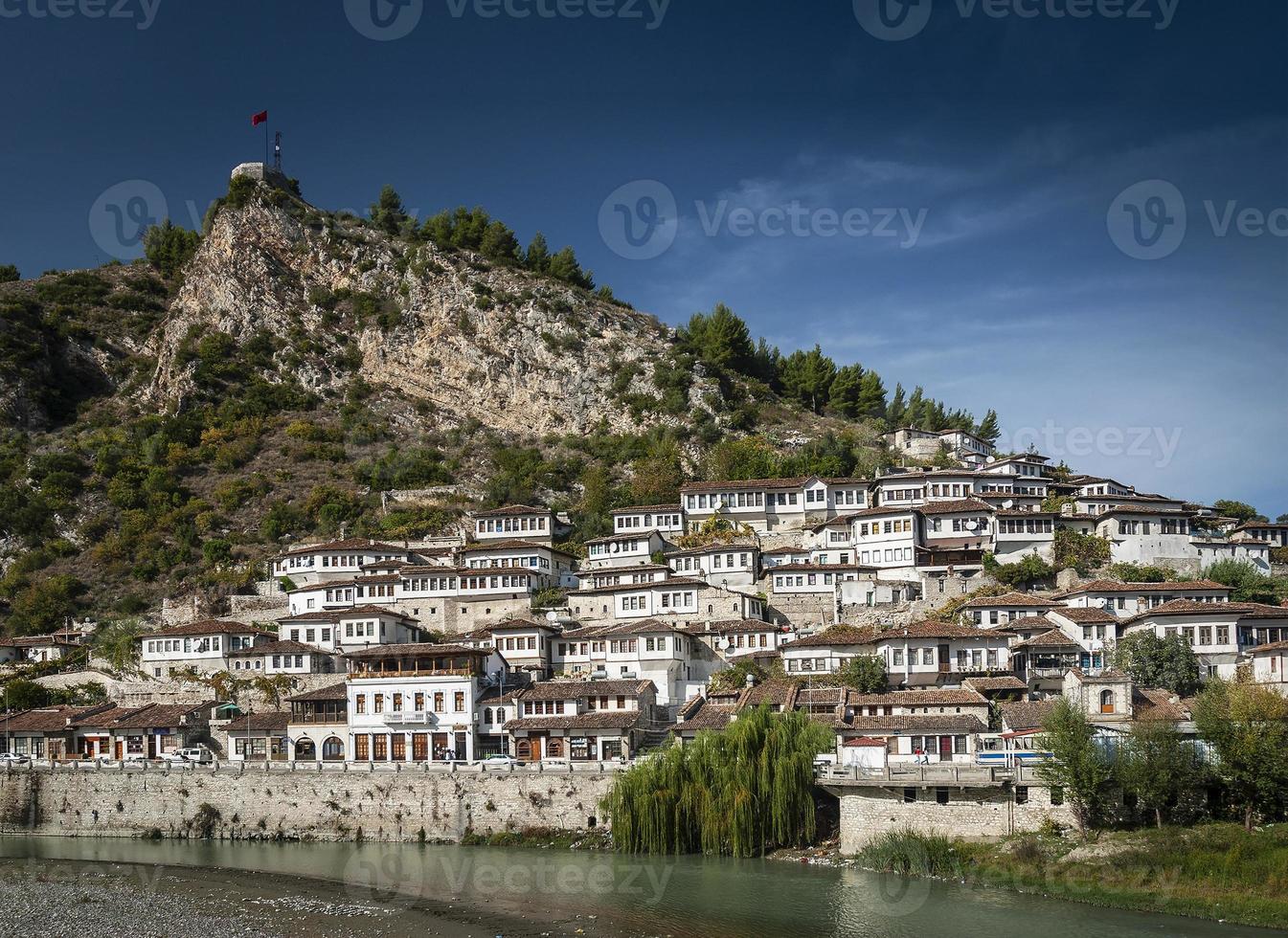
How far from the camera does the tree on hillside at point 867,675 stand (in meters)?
54.3

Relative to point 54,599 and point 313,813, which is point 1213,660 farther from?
point 54,599

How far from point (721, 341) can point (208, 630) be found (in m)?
66.7

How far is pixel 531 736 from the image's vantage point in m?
53.3

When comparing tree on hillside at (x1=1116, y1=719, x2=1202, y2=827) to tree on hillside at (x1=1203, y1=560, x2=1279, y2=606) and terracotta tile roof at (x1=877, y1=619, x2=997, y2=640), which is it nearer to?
terracotta tile roof at (x1=877, y1=619, x2=997, y2=640)

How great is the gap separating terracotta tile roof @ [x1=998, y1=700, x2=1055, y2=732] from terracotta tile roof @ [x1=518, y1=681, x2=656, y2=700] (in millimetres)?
16321

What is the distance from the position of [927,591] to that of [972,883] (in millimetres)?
29251

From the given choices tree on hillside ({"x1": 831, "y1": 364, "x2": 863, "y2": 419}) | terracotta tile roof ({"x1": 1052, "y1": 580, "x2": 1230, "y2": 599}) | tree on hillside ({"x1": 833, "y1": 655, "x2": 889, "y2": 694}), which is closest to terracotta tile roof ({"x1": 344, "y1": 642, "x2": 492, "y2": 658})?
tree on hillside ({"x1": 833, "y1": 655, "x2": 889, "y2": 694})

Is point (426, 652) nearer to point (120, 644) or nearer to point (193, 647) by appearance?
point (193, 647)

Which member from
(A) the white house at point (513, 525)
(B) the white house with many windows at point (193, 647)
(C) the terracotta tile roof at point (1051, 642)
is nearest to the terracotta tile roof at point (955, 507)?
(C) the terracotta tile roof at point (1051, 642)

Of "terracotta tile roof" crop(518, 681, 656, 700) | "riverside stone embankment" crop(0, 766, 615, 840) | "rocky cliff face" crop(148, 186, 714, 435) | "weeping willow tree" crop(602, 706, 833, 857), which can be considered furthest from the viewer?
"rocky cliff face" crop(148, 186, 714, 435)

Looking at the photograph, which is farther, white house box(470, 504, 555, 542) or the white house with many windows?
white house box(470, 504, 555, 542)

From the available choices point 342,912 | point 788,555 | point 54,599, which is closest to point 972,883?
point 342,912

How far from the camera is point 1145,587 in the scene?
200ft

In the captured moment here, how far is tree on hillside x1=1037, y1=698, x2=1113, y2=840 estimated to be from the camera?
39594 millimetres
